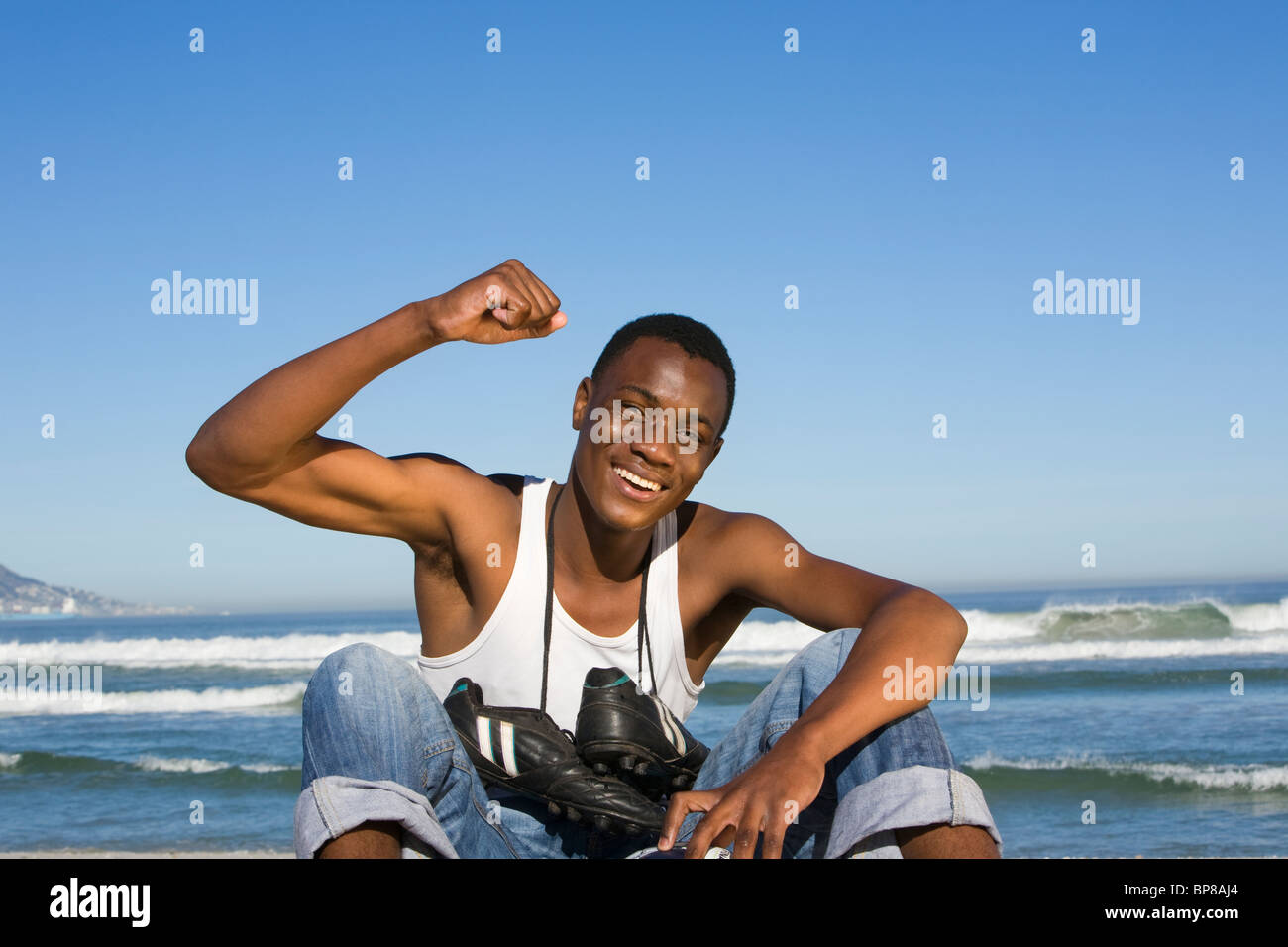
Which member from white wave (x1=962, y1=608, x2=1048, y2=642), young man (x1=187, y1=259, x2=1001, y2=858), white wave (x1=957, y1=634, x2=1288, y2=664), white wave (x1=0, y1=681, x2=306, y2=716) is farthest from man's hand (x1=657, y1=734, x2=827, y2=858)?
white wave (x1=962, y1=608, x2=1048, y2=642)

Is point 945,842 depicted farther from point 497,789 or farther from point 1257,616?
point 1257,616

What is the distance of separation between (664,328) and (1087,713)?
11.5m

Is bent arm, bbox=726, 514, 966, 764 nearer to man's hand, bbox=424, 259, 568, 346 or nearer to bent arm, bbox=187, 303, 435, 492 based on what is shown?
man's hand, bbox=424, 259, 568, 346

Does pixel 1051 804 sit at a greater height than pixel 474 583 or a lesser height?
lesser

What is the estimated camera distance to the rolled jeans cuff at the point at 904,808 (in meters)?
2.05

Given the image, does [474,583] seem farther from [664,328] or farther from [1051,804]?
[1051,804]

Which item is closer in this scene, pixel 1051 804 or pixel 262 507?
pixel 262 507

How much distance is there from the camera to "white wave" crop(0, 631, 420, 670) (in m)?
21.7

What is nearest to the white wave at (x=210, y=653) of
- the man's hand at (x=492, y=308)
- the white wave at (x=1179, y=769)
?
the white wave at (x=1179, y=769)

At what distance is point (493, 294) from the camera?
96.2 inches
